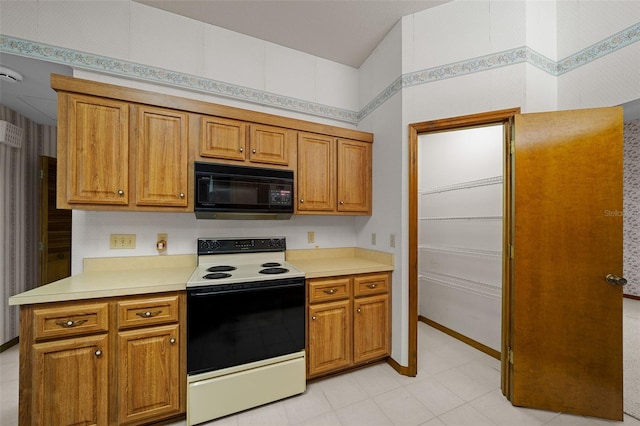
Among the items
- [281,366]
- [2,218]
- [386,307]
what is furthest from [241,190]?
[2,218]

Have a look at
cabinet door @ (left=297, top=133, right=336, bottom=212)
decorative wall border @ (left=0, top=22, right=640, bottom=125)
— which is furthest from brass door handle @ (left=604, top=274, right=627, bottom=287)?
cabinet door @ (left=297, top=133, right=336, bottom=212)

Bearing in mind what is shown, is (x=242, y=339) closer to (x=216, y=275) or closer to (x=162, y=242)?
(x=216, y=275)

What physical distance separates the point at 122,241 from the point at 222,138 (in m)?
1.17

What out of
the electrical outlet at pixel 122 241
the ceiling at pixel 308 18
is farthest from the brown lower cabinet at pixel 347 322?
the ceiling at pixel 308 18

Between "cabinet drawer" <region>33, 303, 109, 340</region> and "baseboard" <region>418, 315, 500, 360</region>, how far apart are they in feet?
10.5

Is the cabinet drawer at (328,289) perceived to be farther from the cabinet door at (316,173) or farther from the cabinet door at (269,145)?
the cabinet door at (269,145)

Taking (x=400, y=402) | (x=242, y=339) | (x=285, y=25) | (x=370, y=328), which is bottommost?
(x=400, y=402)

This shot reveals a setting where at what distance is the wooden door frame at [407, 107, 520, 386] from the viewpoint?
192 cm

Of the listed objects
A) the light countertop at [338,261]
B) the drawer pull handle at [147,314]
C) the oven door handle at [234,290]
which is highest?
the light countertop at [338,261]

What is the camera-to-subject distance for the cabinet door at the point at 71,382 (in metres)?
1.39

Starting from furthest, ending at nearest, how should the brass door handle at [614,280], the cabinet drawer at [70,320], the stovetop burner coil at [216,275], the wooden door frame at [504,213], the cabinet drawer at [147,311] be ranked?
the wooden door frame at [504,213], the stovetop burner coil at [216,275], the brass door handle at [614,280], the cabinet drawer at [147,311], the cabinet drawer at [70,320]

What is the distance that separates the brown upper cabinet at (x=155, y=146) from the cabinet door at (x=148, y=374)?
0.88m

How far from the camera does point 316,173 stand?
7.89 feet

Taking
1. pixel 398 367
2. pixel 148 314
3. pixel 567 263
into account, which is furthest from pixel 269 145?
pixel 567 263
